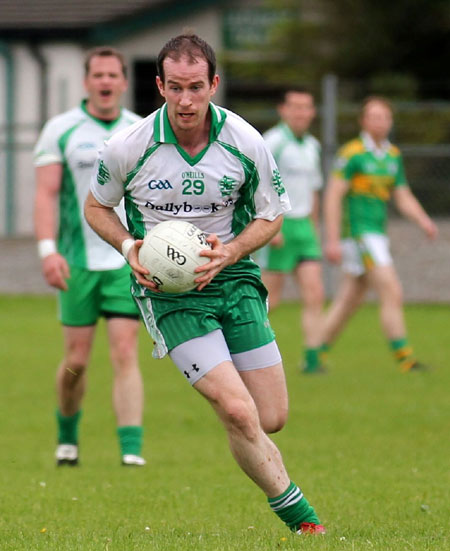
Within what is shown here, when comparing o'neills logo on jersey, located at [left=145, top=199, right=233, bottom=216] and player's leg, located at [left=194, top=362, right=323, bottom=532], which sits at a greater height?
o'neills logo on jersey, located at [left=145, top=199, right=233, bottom=216]

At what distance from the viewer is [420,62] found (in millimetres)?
31656

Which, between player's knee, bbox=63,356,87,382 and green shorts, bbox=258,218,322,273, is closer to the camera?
player's knee, bbox=63,356,87,382

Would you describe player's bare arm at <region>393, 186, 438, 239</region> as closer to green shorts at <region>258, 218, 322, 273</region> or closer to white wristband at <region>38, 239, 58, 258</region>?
green shorts at <region>258, 218, 322, 273</region>

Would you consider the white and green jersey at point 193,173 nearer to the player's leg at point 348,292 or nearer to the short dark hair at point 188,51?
the short dark hair at point 188,51

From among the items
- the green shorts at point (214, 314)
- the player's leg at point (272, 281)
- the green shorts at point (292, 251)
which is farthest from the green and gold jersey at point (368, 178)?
the green shorts at point (214, 314)

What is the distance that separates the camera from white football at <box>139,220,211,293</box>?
579cm

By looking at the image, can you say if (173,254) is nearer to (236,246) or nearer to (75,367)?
(236,246)

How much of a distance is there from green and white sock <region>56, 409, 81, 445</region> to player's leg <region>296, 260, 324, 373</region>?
16.0 ft

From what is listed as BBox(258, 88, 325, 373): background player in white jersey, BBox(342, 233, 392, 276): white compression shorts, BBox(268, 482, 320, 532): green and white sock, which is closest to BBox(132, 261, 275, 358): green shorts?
BBox(268, 482, 320, 532): green and white sock

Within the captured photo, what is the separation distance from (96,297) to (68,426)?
88cm

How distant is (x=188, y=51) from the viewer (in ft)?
19.3

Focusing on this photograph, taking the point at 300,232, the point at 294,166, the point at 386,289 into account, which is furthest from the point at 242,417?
the point at 294,166

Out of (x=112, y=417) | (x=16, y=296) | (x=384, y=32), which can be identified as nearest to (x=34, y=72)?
(x=16, y=296)

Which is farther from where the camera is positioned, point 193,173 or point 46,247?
point 46,247
